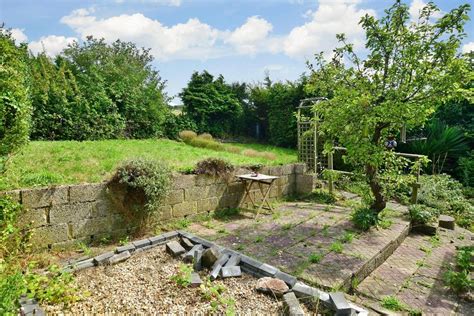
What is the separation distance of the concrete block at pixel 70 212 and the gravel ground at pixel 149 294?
0.87m

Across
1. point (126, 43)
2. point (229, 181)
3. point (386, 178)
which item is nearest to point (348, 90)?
point (386, 178)

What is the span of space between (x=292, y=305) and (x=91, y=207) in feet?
9.87

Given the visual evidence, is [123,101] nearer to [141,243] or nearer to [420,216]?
[141,243]

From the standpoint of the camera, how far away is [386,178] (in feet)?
16.8

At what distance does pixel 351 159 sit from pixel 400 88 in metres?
1.34

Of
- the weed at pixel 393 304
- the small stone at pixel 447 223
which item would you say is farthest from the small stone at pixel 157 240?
the small stone at pixel 447 223

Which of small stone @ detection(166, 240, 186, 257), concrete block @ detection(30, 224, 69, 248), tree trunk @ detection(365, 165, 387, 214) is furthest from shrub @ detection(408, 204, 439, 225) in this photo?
concrete block @ detection(30, 224, 69, 248)

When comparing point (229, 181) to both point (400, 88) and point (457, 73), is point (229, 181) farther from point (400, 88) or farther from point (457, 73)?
point (457, 73)

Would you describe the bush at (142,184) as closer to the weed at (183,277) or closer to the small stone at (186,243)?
the small stone at (186,243)

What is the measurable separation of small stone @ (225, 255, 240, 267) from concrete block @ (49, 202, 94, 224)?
2109 mm

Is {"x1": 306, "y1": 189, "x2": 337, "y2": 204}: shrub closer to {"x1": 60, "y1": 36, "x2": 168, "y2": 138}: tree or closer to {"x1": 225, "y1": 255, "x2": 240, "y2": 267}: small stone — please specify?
{"x1": 225, "y1": 255, "x2": 240, "y2": 267}: small stone

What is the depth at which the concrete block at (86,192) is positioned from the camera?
12.8ft

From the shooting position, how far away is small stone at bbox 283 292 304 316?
8.38 feet

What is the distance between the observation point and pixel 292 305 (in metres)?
2.66
